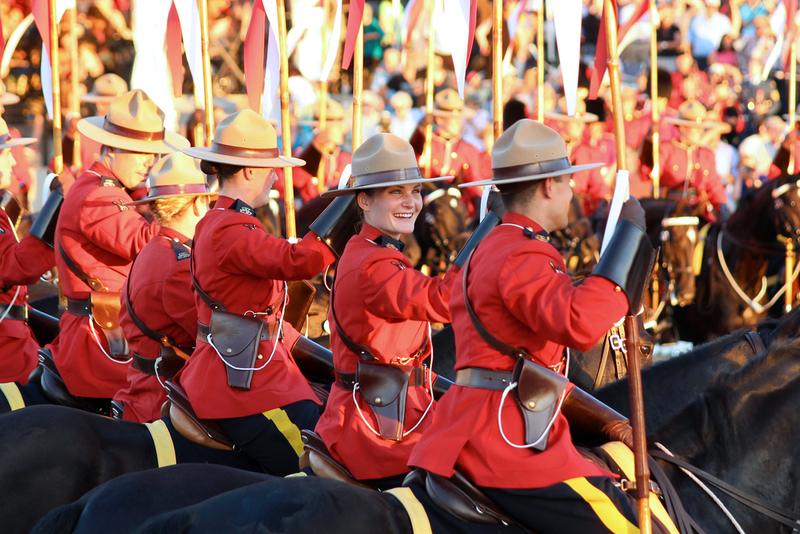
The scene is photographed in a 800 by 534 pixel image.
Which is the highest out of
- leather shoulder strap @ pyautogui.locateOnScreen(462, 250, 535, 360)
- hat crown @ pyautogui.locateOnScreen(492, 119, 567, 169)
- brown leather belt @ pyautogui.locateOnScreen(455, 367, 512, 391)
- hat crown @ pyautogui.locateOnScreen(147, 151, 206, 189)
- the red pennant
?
the red pennant

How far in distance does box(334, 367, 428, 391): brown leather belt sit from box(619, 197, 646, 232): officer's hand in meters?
1.28

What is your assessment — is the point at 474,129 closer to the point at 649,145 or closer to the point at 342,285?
the point at 649,145

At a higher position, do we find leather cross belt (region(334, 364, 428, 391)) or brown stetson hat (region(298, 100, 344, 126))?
brown stetson hat (region(298, 100, 344, 126))

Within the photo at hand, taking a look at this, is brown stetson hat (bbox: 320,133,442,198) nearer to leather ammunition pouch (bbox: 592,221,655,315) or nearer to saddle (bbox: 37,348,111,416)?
leather ammunition pouch (bbox: 592,221,655,315)

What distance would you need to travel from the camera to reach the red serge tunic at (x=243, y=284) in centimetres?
409

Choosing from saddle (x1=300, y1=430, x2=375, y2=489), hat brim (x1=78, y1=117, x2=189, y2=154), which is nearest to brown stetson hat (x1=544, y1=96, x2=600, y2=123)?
hat brim (x1=78, y1=117, x2=189, y2=154)

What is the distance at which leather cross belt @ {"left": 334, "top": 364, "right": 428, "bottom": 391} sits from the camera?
13.1 ft

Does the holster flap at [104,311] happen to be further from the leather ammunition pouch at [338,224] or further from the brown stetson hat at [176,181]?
the leather ammunition pouch at [338,224]

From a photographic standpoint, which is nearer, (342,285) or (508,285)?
(508,285)

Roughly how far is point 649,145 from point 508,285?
10.8 m

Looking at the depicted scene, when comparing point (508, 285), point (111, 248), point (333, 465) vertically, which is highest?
point (508, 285)

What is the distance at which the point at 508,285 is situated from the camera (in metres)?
2.98

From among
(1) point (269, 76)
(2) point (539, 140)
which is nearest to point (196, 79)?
(1) point (269, 76)

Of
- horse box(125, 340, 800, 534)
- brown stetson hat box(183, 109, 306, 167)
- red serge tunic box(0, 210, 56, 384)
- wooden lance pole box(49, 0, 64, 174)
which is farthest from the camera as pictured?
wooden lance pole box(49, 0, 64, 174)
